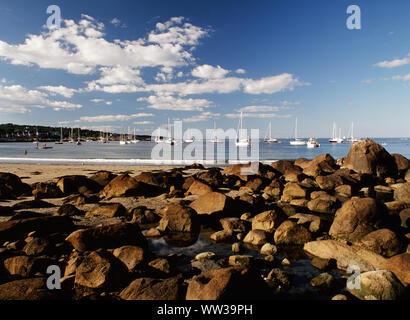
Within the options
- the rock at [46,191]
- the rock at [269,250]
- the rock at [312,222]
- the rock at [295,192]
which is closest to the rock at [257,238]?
the rock at [269,250]

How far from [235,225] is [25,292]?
6410 mm

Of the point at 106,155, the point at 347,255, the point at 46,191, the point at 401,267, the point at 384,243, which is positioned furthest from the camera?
the point at 106,155

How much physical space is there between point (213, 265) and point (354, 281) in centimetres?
326

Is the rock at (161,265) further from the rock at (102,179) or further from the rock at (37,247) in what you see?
the rock at (102,179)

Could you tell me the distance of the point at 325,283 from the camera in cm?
548

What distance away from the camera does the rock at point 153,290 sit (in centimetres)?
464

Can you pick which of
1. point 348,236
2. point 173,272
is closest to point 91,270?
point 173,272

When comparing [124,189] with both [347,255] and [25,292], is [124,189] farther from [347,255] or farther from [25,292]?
[347,255]

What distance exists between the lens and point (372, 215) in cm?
833

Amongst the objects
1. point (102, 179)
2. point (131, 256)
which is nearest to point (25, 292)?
point (131, 256)

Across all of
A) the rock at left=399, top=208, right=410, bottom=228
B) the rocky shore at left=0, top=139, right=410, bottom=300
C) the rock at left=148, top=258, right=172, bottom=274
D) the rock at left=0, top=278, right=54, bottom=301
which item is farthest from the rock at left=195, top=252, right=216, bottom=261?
the rock at left=399, top=208, right=410, bottom=228

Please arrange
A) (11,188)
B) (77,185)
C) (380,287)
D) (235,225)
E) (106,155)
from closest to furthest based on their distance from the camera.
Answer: (380,287), (235,225), (11,188), (77,185), (106,155)

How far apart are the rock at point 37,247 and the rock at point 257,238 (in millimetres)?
5892

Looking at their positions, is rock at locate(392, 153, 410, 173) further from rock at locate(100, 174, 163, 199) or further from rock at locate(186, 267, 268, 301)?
rock at locate(186, 267, 268, 301)
